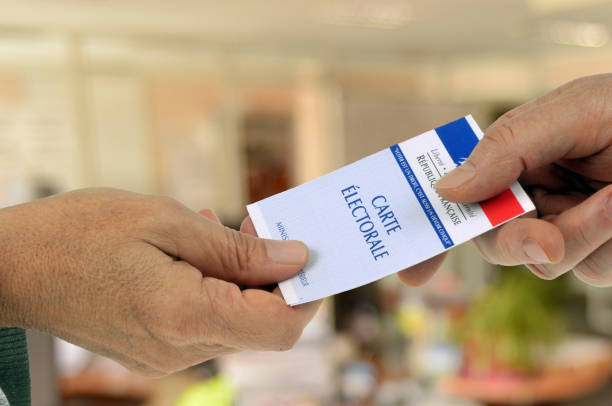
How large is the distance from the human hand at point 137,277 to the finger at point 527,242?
288mm

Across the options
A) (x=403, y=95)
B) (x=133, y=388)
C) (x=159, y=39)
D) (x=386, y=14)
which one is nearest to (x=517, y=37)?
(x=403, y=95)

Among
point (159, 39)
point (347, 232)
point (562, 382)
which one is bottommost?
point (562, 382)

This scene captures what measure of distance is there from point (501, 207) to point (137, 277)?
0.50m

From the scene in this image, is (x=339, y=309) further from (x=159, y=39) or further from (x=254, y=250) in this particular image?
(x=159, y=39)

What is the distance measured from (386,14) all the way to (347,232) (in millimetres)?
5090

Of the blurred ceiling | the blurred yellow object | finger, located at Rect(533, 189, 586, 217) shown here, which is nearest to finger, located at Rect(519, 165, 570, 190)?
finger, located at Rect(533, 189, 586, 217)

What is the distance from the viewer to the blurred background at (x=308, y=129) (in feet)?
8.20

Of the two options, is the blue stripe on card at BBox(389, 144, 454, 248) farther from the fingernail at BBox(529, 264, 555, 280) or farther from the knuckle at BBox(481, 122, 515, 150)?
the fingernail at BBox(529, 264, 555, 280)

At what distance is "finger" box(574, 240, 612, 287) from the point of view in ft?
2.99

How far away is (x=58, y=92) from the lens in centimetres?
562

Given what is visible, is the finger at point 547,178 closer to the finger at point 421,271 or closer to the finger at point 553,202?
the finger at point 553,202

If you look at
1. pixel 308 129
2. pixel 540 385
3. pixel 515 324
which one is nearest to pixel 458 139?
pixel 515 324

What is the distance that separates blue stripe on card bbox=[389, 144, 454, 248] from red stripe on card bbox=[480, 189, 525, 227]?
67mm

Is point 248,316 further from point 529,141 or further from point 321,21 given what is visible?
point 321,21
